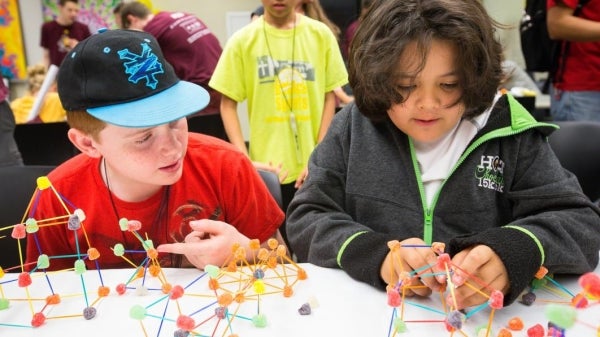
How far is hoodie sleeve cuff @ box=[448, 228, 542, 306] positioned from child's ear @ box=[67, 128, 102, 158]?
72 cm

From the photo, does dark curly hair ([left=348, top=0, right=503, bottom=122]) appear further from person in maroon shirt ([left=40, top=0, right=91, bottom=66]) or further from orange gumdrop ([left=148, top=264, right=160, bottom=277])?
person in maroon shirt ([left=40, top=0, right=91, bottom=66])

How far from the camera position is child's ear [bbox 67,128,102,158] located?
955 millimetres

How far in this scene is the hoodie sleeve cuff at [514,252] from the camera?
0.70m

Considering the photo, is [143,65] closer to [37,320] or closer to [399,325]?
[37,320]

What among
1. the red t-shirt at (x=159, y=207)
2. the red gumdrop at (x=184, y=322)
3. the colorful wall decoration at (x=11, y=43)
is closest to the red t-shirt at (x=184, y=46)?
the red t-shirt at (x=159, y=207)

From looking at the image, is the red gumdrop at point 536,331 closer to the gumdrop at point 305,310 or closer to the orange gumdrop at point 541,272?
the orange gumdrop at point 541,272

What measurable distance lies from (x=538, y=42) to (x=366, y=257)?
1.53 metres

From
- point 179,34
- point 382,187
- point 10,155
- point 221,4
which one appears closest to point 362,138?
point 382,187

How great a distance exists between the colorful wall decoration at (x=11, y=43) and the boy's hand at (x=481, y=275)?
4810 millimetres

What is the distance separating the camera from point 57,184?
3.40 feet

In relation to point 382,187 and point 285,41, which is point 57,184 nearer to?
point 382,187

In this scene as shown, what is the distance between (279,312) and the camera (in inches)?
29.6

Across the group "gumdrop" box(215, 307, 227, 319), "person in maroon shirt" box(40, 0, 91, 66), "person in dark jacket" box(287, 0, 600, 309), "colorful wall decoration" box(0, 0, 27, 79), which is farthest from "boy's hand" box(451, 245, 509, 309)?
"colorful wall decoration" box(0, 0, 27, 79)

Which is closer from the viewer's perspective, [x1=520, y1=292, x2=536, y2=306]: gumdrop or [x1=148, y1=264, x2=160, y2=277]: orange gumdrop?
[x1=520, y1=292, x2=536, y2=306]: gumdrop
